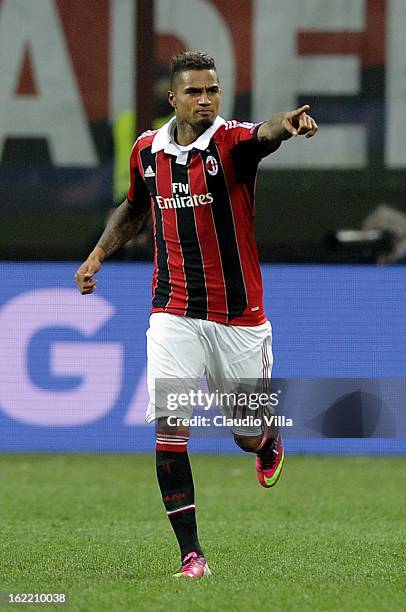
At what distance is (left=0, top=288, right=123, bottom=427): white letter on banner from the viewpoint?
1023cm

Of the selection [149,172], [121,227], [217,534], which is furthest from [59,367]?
[149,172]

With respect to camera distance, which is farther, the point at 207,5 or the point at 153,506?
the point at 207,5

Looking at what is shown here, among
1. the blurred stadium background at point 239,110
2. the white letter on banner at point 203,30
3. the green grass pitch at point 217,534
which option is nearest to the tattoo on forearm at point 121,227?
the green grass pitch at point 217,534

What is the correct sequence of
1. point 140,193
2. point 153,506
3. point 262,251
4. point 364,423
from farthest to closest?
1. point 262,251
2. point 364,423
3. point 153,506
4. point 140,193

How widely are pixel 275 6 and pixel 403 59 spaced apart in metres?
1.43

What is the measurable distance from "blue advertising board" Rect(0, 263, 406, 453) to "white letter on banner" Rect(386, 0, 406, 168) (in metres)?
4.06

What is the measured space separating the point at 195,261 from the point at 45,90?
9.00 metres

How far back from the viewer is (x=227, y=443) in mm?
10430

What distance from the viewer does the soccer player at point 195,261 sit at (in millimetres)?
5801

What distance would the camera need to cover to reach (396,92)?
1442 cm

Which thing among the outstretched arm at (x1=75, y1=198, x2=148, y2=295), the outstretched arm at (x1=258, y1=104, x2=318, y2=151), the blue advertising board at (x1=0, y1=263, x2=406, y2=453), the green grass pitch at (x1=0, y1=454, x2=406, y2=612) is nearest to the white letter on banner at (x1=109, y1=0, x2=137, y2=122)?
the blue advertising board at (x1=0, y1=263, x2=406, y2=453)

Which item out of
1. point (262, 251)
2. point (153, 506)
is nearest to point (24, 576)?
point (153, 506)

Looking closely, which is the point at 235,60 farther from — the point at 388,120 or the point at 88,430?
the point at 88,430

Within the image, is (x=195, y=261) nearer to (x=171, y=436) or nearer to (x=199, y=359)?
(x=199, y=359)
